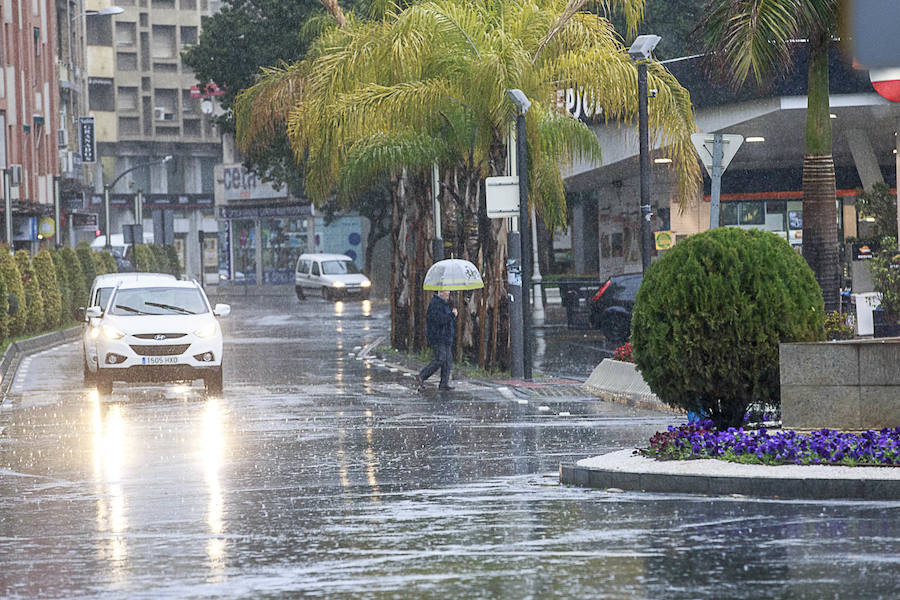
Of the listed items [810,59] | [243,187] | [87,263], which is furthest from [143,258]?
[810,59]

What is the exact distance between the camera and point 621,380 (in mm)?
22375

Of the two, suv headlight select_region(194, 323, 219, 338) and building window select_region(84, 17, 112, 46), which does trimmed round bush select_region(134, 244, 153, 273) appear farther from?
suv headlight select_region(194, 323, 219, 338)

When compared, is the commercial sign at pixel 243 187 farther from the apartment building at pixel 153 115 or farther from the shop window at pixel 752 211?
the shop window at pixel 752 211

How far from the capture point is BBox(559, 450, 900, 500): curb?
11.4 metres

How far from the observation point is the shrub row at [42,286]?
1505 inches

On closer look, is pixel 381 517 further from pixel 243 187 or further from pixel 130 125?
pixel 130 125

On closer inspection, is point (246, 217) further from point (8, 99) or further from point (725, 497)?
point (725, 497)

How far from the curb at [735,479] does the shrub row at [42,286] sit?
1961cm

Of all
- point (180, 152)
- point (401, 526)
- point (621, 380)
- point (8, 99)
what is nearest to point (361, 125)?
point (621, 380)

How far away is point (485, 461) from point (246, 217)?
8478 cm

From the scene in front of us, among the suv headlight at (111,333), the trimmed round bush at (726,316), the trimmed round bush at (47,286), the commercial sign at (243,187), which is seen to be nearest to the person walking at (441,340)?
the suv headlight at (111,333)

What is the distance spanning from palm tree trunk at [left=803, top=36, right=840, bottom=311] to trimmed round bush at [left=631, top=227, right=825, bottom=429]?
10.0 metres

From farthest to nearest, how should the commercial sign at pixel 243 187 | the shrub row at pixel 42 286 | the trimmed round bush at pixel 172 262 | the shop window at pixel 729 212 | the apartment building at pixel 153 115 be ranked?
the apartment building at pixel 153 115 < the commercial sign at pixel 243 187 < the trimmed round bush at pixel 172 262 < the shop window at pixel 729 212 < the shrub row at pixel 42 286

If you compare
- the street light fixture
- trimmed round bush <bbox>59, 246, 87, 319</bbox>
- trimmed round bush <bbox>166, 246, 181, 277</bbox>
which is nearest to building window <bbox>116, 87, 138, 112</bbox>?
trimmed round bush <bbox>166, 246, 181, 277</bbox>
